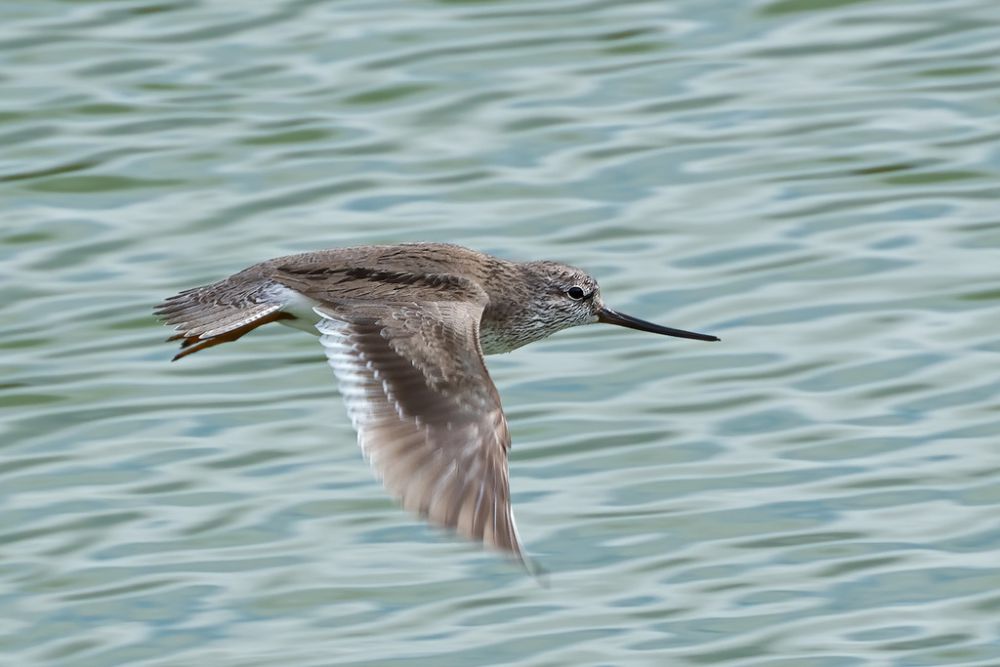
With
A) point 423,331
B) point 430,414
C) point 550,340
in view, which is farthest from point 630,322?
point 430,414

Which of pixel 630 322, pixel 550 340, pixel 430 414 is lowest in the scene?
pixel 550 340

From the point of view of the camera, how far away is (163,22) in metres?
14.6

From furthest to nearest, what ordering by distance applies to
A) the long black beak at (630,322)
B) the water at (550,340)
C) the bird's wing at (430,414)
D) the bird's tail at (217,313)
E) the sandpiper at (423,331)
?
1. the long black beak at (630,322)
2. the water at (550,340)
3. the bird's tail at (217,313)
4. the sandpiper at (423,331)
5. the bird's wing at (430,414)

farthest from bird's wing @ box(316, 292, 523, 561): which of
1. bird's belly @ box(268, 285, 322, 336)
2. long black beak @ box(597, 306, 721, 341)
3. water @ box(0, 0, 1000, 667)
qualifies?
long black beak @ box(597, 306, 721, 341)

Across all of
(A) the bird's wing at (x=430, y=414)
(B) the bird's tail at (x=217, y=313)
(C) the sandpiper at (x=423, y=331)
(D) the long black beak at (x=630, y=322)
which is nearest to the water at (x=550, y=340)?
(D) the long black beak at (x=630, y=322)

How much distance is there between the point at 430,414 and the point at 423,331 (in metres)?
0.47

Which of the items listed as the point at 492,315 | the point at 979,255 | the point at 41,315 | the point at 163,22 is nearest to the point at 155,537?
the point at 492,315

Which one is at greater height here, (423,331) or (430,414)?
(423,331)

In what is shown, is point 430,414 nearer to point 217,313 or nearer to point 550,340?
point 217,313

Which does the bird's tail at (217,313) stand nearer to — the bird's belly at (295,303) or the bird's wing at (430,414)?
the bird's belly at (295,303)

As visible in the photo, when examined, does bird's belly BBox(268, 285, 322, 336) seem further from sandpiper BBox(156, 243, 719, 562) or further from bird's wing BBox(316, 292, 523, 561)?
bird's wing BBox(316, 292, 523, 561)

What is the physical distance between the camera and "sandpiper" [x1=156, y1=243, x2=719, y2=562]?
704 cm

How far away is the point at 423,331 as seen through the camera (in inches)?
302

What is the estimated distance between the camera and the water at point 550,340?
27.8 ft
